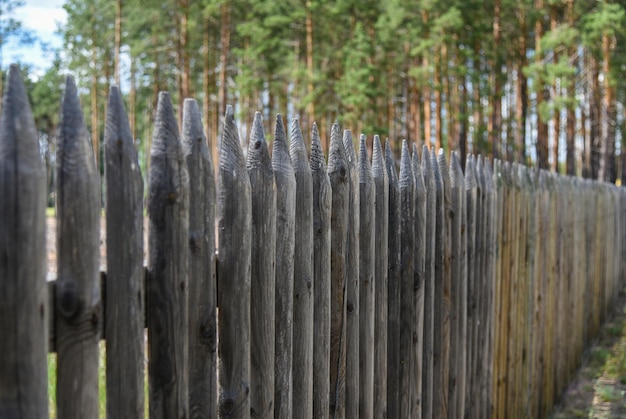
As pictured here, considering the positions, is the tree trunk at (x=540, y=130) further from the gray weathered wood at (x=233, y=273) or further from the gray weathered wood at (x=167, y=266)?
the gray weathered wood at (x=167, y=266)

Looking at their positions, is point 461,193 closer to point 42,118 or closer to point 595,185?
point 595,185

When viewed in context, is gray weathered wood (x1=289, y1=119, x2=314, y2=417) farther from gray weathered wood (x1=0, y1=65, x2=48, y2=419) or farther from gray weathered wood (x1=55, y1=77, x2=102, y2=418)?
gray weathered wood (x1=0, y1=65, x2=48, y2=419)

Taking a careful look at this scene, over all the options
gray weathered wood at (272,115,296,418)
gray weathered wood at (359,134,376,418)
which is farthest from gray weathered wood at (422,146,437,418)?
gray weathered wood at (272,115,296,418)

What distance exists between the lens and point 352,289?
2.38m

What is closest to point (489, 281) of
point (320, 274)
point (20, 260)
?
point (320, 274)

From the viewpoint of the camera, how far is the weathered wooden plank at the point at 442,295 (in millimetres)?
3162

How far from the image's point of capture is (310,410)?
7.06ft

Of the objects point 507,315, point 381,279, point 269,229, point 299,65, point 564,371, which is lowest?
point 564,371

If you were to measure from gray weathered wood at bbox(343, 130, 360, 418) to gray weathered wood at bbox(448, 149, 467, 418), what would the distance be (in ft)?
3.33

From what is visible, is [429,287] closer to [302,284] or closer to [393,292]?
[393,292]

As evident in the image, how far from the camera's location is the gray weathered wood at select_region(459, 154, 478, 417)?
11.5ft

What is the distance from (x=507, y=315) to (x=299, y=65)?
2338cm

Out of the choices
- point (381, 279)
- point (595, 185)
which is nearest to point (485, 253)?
point (381, 279)

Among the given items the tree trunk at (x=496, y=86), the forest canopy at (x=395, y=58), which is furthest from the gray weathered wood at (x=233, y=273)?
the tree trunk at (x=496, y=86)
